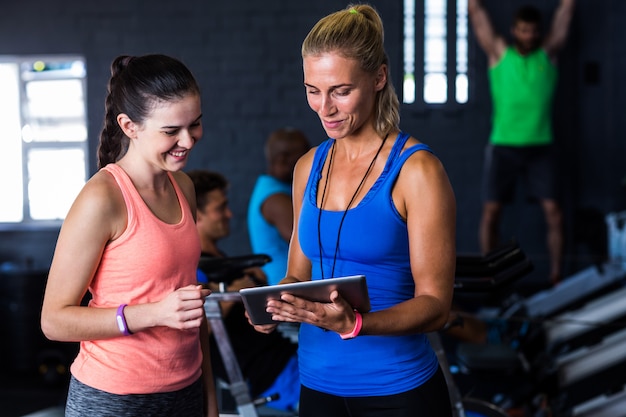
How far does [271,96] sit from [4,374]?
2.65 meters

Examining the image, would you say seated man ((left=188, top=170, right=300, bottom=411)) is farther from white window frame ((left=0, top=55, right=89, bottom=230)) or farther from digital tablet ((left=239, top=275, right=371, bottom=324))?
white window frame ((left=0, top=55, right=89, bottom=230))

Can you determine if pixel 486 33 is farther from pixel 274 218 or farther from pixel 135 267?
pixel 135 267

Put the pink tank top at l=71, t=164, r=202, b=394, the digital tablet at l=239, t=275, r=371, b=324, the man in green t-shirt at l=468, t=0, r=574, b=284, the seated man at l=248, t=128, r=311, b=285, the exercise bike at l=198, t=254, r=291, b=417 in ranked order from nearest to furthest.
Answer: the digital tablet at l=239, t=275, r=371, b=324 < the pink tank top at l=71, t=164, r=202, b=394 < the exercise bike at l=198, t=254, r=291, b=417 < the seated man at l=248, t=128, r=311, b=285 < the man in green t-shirt at l=468, t=0, r=574, b=284

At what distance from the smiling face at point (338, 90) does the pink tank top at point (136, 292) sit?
36 cm

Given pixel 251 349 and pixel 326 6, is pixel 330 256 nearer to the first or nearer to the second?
pixel 251 349

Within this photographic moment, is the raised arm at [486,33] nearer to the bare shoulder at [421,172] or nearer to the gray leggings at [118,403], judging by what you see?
the bare shoulder at [421,172]

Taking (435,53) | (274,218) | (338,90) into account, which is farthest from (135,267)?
(435,53)

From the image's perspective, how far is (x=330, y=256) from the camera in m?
1.60

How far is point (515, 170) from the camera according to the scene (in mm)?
5586

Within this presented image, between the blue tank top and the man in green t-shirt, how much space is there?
13.4ft

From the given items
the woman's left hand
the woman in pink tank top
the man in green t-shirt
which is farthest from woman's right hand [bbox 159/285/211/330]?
the man in green t-shirt

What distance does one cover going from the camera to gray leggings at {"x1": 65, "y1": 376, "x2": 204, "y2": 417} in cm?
148

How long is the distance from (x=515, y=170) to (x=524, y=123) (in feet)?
1.04

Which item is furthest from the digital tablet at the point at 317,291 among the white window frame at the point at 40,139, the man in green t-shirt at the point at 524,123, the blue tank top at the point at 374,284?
the white window frame at the point at 40,139
